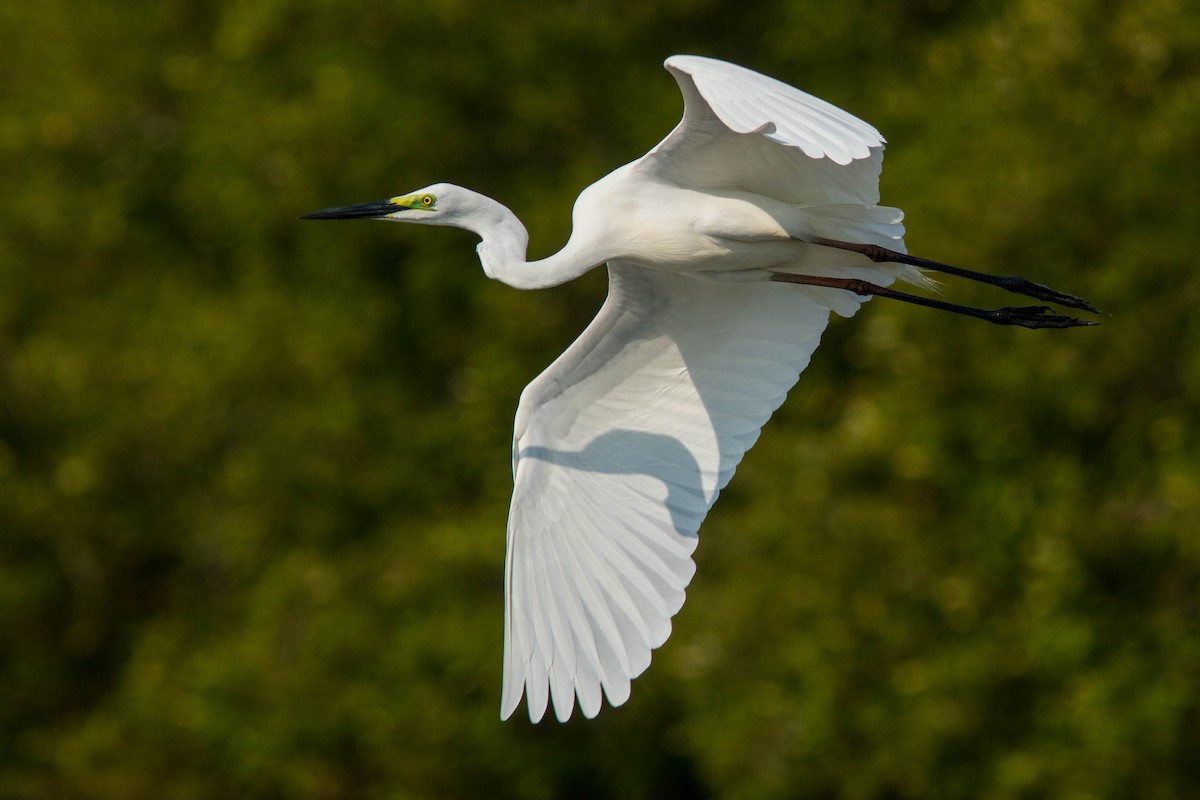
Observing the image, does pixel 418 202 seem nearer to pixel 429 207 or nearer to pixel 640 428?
pixel 429 207

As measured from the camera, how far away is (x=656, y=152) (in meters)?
6.12

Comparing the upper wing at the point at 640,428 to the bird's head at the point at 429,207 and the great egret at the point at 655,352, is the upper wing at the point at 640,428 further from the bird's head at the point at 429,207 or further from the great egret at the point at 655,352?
the bird's head at the point at 429,207

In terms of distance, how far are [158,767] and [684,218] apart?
7.37 m

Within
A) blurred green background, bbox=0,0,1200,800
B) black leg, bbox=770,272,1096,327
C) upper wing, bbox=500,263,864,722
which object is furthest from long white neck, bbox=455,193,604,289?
blurred green background, bbox=0,0,1200,800

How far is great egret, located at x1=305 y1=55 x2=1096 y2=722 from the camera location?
632 cm

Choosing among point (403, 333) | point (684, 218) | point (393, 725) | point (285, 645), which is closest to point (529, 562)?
point (684, 218)

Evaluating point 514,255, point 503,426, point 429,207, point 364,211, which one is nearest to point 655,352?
point 514,255

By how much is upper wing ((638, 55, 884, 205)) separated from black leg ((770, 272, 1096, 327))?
262 millimetres

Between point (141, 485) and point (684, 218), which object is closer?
point (684, 218)

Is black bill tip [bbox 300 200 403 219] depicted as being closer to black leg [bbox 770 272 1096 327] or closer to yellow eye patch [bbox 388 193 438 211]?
yellow eye patch [bbox 388 193 438 211]

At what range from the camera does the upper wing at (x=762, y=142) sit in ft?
16.6

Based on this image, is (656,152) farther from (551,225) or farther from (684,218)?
(551,225)

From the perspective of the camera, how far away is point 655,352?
6.90 metres

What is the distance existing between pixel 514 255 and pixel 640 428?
0.78 meters
